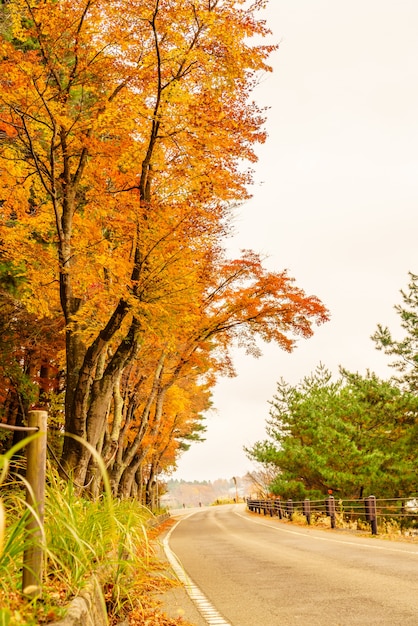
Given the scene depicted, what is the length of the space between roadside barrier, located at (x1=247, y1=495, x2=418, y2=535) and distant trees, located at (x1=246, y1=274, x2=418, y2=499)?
0.76 m

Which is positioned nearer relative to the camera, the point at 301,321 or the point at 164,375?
the point at 301,321

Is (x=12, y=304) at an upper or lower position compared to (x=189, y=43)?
lower

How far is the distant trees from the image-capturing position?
81.4 ft

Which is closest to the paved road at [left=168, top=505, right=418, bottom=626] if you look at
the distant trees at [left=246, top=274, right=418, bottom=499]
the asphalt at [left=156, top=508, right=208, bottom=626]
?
the asphalt at [left=156, top=508, right=208, bottom=626]

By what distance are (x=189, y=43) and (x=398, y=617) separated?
918 centimetres

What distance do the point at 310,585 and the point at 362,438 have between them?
67.1 feet

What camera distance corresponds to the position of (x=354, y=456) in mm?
26297

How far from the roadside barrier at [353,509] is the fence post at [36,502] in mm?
13007

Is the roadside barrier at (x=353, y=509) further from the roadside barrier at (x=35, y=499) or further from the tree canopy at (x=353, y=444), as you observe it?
the roadside barrier at (x=35, y=499)

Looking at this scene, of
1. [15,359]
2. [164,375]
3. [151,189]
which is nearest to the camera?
[151,189]

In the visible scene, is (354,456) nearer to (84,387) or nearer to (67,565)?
(84,387)

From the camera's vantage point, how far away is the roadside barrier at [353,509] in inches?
635

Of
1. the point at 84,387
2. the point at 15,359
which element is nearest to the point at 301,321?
the point at 84,387

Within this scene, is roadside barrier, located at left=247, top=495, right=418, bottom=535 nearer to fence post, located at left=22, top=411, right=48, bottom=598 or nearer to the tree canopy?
the tree canopy
